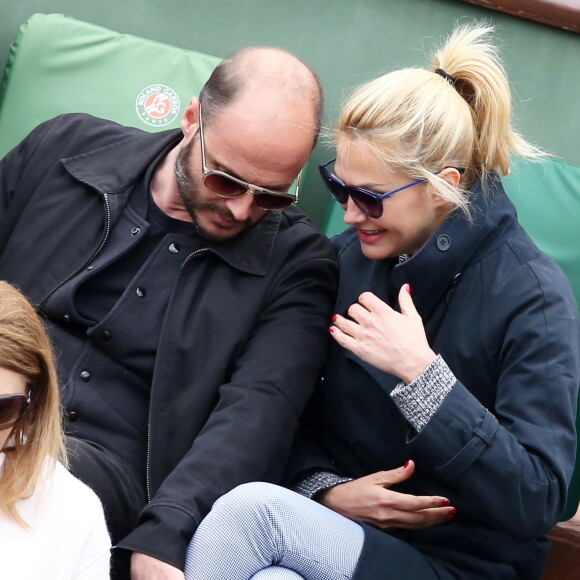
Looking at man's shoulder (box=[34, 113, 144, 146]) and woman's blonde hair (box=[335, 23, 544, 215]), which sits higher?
woman's blonde hair (box=[335, 23, 544, 215])

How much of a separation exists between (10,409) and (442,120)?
1033 mm

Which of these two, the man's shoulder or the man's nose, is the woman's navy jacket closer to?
the man's nose

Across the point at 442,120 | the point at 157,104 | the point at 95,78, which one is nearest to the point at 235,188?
the point at 442,120

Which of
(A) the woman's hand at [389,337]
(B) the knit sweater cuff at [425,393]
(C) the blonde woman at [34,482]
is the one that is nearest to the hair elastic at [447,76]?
(A) the woman's hand at [389,337]

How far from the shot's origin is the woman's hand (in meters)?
1.93

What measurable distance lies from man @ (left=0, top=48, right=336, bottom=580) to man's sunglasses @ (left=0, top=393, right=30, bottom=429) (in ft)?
1.46

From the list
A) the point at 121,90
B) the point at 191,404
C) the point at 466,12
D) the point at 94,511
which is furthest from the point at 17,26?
the point at 94,511

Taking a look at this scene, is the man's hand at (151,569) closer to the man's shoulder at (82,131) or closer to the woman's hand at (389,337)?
the woman's hand at (389,337)

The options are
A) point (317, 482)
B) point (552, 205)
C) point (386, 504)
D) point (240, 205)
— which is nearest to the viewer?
point (386, 504)

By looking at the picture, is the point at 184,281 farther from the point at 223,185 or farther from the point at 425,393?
the point at 425,393

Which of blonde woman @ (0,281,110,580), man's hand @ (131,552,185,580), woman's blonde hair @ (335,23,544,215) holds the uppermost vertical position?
woman's blonde hair @ (335,23,544,215)

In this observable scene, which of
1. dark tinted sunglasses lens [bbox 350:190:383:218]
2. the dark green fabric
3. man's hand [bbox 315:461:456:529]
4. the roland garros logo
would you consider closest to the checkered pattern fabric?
man's hand [bbox 315:461:456:529]

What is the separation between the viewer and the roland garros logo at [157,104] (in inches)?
123

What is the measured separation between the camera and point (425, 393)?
190 cm
